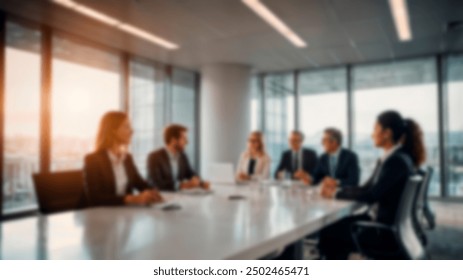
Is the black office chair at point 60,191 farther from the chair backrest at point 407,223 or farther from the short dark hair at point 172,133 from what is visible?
the chair backrest at point 407,223

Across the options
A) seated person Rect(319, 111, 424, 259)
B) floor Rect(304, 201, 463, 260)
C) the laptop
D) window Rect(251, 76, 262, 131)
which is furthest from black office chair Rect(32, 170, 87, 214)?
window Rect(251, 76, 262, 131)

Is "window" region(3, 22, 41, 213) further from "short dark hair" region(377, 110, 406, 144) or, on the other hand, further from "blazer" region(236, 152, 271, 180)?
"short dark hair" region(377, 110, 406, 144)

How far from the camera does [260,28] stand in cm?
452

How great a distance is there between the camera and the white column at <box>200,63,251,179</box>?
21.8ft

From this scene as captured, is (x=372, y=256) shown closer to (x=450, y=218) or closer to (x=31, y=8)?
(x=450, y=218)

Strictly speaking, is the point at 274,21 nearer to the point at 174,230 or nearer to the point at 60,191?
the point at 60,191

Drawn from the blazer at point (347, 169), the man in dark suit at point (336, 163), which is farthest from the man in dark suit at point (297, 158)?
the blazer at point (347, 169)

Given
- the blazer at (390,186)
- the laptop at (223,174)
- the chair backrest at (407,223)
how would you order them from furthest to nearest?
the laptop at (223,174) → the blazer at (390,186) → the chair backrest at (407,223)

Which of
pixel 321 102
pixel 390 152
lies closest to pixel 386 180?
pixel 390 152

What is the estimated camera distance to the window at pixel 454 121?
5.68m

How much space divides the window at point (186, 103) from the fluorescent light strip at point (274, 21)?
2.91 metres

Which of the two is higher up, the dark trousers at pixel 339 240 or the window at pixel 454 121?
the window at pixel 454 121

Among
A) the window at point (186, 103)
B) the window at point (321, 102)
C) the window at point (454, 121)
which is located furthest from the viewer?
the window at point (186, 103)

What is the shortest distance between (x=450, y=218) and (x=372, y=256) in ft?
12.3
